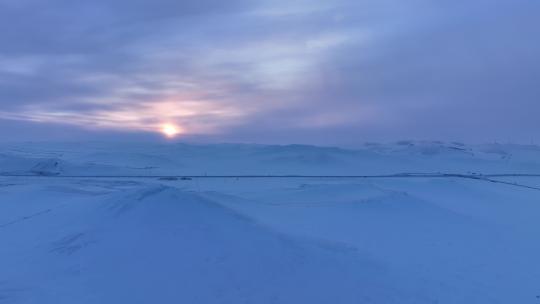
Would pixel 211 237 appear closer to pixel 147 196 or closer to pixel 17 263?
pixel 147 196

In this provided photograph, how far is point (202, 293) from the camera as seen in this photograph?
962 centimetres

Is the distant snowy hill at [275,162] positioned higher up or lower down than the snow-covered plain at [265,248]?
higher up

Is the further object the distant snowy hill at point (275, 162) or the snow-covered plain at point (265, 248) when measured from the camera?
the distant snowy hill at point (275, 162)

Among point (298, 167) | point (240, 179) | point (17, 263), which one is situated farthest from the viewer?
point (298, 167)

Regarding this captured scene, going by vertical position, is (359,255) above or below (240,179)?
below

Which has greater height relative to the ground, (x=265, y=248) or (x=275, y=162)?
Result: (x=275, y=162)

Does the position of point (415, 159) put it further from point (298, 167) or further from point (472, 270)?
point (472, 270)

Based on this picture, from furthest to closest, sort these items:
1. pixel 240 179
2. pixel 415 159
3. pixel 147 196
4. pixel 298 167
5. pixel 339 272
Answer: pixel 415 159, pixel 298 167, pixel 240 179, pixel 147 196, pixel 339 272

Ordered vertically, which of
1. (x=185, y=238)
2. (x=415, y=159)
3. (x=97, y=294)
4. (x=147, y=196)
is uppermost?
(x=415, y=159)

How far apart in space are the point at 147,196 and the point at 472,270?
8503 mm

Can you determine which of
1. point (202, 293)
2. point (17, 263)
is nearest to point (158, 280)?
point (202, 293)

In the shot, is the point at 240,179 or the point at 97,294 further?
the point at 240,179

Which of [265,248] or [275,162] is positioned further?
[275,162]

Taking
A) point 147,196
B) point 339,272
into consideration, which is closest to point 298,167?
point 147,196
